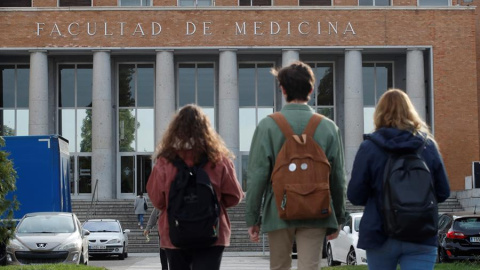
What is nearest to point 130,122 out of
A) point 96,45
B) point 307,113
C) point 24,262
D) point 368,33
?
point 96,45

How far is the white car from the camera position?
19.9m

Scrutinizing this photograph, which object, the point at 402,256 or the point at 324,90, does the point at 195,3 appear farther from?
the point at 402,256

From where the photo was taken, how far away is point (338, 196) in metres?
6.82

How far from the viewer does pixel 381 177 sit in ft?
21.0

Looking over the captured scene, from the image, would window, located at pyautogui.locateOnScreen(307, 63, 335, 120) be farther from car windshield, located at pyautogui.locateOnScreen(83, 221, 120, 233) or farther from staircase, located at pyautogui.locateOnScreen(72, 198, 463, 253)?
car windshield, located at pyautogui.locateOnScreen(83, 221, 120, 233)

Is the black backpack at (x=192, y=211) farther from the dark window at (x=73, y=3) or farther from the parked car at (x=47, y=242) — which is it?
the dark window at (x=73, y=3)

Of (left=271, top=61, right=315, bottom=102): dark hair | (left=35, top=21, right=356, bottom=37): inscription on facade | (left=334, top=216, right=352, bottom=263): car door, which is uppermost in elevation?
(left=35, top=21, right=356, bottom=37): inscription on facade

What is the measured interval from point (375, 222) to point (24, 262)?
1483 cm

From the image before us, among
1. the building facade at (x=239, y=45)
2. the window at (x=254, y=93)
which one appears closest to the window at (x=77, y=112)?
the building facade at (x=239, y=45)

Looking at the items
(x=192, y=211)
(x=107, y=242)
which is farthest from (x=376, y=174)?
(x=107, y=242)

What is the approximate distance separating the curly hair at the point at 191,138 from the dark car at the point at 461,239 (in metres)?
14.4

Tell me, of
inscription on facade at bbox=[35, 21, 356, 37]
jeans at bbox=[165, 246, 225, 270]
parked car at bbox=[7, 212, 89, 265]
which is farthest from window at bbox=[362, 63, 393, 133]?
jeans at bbox=[165, 246, 225, 270]

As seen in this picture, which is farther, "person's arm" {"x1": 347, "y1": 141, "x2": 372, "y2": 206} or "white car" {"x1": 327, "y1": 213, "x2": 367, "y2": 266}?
"white car" {"x1": 327, "y1": 213, "x2": 367, "y2": 266}

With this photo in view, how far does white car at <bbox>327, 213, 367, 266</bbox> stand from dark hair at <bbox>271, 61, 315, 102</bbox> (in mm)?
12928
